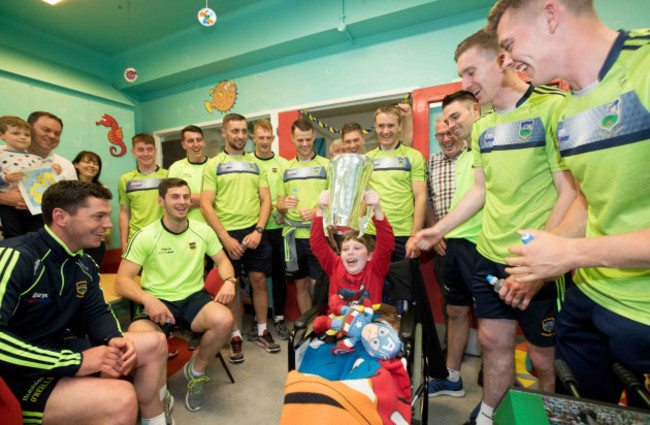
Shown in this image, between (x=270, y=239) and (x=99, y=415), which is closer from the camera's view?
(x=99, y=415)

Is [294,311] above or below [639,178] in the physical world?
below

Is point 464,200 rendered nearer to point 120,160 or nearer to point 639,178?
point 639,178

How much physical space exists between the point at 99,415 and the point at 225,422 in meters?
0.78

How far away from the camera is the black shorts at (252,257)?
2801mm

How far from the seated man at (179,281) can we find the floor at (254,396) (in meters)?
0.10

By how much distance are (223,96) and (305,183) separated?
95.1 inches

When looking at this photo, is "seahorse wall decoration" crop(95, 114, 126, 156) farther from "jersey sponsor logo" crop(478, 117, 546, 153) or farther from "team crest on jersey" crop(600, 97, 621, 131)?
"team crest on jersey" crop(600, 97, 621, 131)

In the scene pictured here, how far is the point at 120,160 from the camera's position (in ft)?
15.8

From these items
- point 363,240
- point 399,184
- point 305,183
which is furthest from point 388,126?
point 363,240

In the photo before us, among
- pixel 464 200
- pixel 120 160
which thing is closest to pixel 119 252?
pixel 120 160

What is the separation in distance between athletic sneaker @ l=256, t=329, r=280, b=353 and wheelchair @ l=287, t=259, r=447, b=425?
38.4 inches

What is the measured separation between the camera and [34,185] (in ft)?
7.17

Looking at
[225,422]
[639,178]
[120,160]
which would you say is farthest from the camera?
[120,160]

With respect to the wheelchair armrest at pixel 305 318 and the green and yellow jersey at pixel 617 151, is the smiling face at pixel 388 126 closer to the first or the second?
the wheelchair armrest at pixel 305 318
